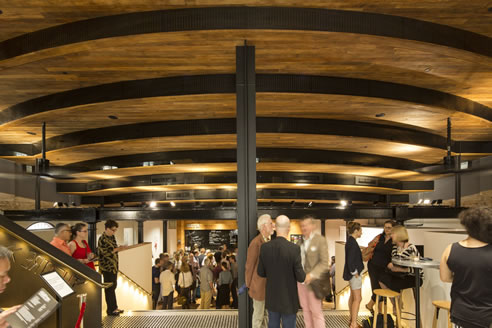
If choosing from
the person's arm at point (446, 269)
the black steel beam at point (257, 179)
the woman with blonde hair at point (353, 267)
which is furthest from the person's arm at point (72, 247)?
the black steel beam at point (257, 179)

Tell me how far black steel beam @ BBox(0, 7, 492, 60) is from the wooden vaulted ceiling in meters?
0.01

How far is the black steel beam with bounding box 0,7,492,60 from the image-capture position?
366 centimetres

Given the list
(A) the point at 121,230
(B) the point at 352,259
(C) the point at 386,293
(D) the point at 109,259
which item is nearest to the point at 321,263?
(B) the point at 352,259

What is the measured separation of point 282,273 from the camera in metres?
3.33

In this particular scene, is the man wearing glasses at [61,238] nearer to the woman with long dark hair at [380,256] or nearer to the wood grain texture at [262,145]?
the wood grain texture at [262,145]

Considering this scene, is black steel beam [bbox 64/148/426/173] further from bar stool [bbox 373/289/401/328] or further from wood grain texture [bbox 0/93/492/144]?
bar stool [bbox 373/289/401/328]

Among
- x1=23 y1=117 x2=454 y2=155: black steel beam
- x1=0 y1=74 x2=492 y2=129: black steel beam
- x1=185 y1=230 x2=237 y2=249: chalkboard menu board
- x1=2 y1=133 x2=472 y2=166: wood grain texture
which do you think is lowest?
x1=185 y1=230 x2=237 y2=249: chalkboard menu board

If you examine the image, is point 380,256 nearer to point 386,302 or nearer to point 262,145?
point 386,302

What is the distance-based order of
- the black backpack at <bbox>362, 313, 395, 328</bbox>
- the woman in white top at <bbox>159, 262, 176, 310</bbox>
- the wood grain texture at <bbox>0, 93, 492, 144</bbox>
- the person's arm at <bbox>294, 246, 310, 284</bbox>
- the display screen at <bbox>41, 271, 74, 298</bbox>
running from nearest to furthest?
the person's arm at <bbox>294, 246, 310, 284</bbox> < the display screen at <bbox>41, 271, 74, 298</bbox> < the black backpack at <bbox>362, 313, 395, 328</bbox> < the wood grain texture at <bbox>0, 93, 492, 144</bbox> < the woman in white top at <bbox>159, 262, 176, 310</bbox>

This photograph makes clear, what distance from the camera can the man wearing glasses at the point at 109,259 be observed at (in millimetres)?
5676

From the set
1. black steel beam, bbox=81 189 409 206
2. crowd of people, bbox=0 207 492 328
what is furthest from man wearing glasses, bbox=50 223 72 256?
black steel beam, bbox=81 189 409 206

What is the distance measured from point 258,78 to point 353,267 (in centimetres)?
281

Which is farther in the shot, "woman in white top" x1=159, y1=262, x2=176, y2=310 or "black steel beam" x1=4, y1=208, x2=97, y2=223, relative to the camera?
"woman in white top" x1=159, y1=262, x2=176, y2=310

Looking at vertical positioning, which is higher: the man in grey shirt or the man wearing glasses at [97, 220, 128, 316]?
the man wearing glasses at [97, 220, 128, 316]
